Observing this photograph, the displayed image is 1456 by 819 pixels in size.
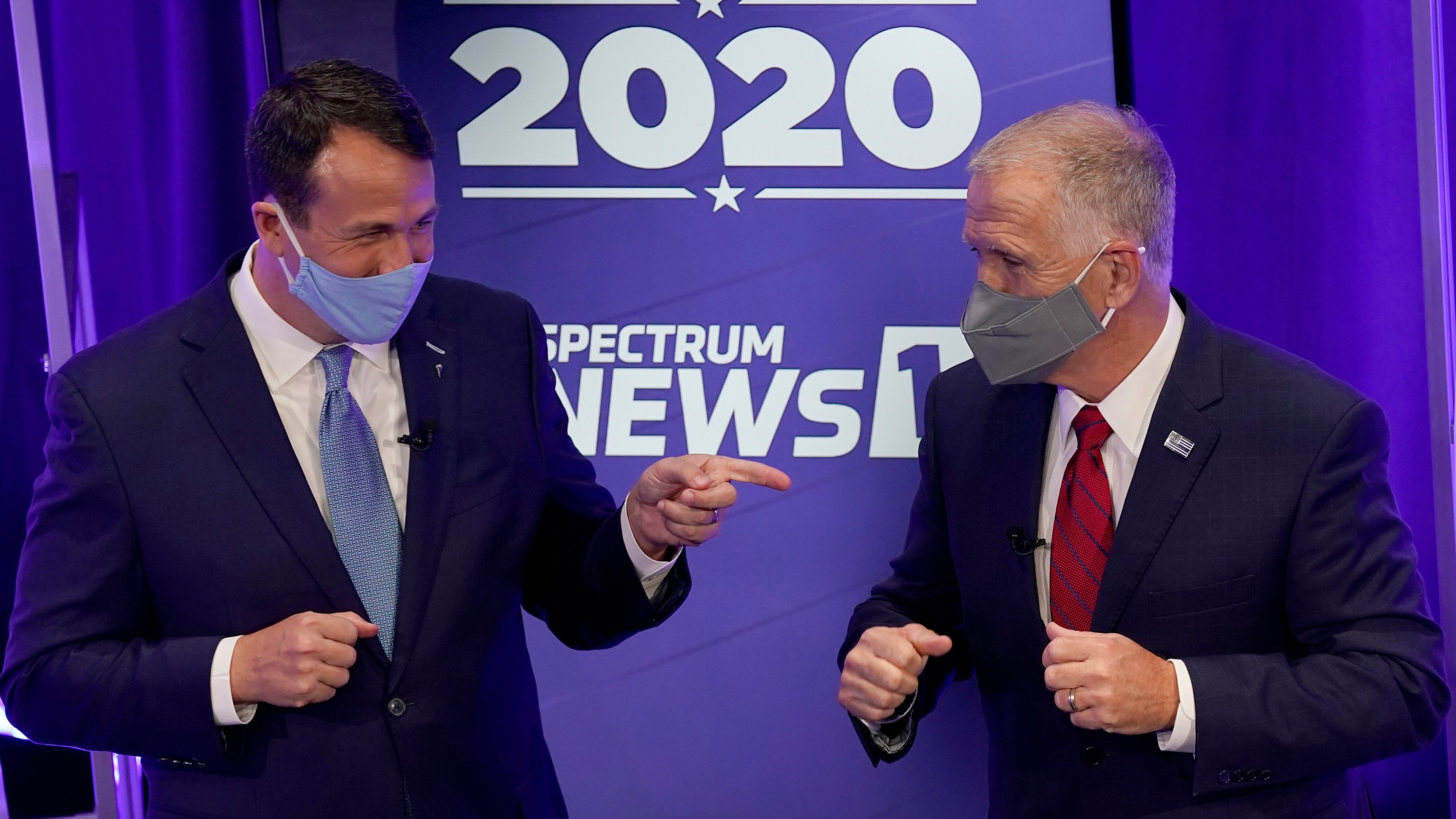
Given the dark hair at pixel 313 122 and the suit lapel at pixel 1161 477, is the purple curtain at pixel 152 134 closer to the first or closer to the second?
the dark hair at pixel 313 122

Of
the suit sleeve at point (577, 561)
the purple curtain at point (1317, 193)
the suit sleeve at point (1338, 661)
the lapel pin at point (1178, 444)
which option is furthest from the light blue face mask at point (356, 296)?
the purple curtain at point (1317, 193)

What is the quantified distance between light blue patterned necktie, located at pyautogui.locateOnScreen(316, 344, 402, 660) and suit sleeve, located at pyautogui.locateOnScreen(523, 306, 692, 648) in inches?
11.9

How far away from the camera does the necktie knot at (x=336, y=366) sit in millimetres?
2189

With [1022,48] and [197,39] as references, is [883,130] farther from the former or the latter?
[197,39]

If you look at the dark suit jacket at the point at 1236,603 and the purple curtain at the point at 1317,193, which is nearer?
the dark suit jacket at the point at 1236,603

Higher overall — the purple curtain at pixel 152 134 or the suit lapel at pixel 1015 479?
the purple curtain at pixel 152 134

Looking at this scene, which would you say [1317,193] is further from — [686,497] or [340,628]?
[340,628]

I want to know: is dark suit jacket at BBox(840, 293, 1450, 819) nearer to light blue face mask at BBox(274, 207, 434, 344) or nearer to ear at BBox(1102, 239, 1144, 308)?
ear at BBox(1102, 239, 1144, 308)

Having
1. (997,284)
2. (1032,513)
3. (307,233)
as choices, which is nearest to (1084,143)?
(997,284)

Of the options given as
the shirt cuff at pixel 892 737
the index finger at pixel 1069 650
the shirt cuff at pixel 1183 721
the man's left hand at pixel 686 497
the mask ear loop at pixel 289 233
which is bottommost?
the shirt cuff at pixel 892 737

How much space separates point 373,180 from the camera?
→ 6.93ft

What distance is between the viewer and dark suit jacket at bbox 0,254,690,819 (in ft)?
6.61

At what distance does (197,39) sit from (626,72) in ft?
3.71

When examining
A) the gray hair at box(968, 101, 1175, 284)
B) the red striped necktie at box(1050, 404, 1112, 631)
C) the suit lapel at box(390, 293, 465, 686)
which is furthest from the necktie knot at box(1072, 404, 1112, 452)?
the suit lapel at box(390, 293, 465, 686)
